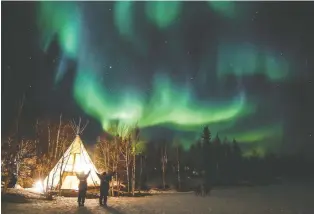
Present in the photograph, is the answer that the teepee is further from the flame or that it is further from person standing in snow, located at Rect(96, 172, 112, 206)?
person standing in snow, located at Rect(96, 172, 112, 206)

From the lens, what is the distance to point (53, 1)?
5938mm

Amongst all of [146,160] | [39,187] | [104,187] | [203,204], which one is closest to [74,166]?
[39,187]

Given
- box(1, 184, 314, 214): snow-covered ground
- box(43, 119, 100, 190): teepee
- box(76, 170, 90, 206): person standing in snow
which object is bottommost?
box(1, 184, 314, 214): snow-covered ground

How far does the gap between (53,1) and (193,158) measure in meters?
4.00

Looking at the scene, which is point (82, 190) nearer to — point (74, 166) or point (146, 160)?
point (74, 166)

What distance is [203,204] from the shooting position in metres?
5.72

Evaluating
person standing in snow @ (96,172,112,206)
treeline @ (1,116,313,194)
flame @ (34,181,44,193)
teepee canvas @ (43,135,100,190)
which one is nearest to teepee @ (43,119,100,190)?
teepee canvas @ (43,135,100,190)

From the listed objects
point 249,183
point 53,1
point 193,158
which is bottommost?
point 249,183

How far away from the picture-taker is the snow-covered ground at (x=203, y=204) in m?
5.09

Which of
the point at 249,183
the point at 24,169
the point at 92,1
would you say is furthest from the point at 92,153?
the point at 249,183

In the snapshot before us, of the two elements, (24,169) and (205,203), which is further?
(24,169)

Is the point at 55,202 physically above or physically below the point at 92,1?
below

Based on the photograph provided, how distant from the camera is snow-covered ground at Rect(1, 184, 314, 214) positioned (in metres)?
5.09

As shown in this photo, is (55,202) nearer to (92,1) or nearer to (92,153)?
(92,153)
